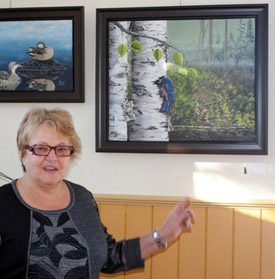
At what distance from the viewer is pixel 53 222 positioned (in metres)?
1.47

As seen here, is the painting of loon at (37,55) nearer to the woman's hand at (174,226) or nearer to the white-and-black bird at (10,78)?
the white-and-black bird at (10,78)

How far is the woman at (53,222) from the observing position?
138cm

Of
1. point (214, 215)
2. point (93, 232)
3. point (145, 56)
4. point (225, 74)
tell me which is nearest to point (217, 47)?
point (225, 74)

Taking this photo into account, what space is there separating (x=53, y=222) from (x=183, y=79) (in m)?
1.27

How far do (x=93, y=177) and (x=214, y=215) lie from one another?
74 centimetres

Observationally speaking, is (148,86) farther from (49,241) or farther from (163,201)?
(49,241)

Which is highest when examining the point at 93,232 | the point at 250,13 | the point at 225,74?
the point at 250,13

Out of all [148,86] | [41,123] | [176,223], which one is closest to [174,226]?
[176,223]

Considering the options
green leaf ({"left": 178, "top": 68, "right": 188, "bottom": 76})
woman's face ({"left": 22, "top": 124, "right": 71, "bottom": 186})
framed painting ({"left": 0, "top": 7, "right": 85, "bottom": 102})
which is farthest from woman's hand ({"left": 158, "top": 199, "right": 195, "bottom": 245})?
framed painting ({"left": 0, "top": 7, "right": 85, "bottom": 102})

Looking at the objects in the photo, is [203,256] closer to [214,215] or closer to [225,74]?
[214,215]

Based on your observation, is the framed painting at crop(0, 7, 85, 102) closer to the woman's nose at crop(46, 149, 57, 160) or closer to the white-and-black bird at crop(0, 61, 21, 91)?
the white-and-black bird at crop(0, 61, 21, 91)

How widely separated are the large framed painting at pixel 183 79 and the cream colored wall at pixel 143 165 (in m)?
0.07

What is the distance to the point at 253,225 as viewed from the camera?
7.85 feet

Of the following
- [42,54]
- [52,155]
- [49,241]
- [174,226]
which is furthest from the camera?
[42,54]
